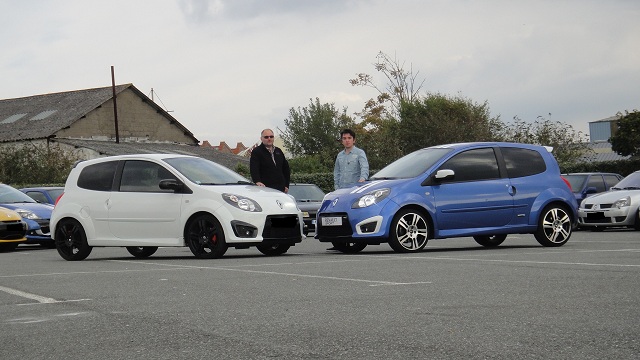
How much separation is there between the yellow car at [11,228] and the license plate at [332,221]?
27.4ft

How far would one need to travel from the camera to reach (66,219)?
16.7 metres

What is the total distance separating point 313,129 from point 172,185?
8974cm

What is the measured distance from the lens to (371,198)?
50.7 feet

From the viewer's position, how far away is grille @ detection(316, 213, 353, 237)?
15578 millimetres

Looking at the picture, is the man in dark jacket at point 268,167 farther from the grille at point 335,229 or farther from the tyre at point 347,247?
the grille at point 335,229

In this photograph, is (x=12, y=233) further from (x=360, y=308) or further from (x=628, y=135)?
(x=628, y=135)

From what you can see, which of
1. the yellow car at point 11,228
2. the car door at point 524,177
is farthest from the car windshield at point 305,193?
the car door at point 524,177

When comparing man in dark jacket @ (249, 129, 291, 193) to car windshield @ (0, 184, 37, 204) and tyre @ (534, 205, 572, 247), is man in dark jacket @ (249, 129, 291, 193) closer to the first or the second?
tyre @ (534, 205, 572, 247)

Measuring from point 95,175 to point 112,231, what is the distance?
3.55 ft

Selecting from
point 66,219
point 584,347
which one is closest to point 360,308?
point 584,347

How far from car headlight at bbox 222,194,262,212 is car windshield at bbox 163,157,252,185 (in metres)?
0.68

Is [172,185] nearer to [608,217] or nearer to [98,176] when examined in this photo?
[98,176]

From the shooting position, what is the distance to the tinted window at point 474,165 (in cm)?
1614

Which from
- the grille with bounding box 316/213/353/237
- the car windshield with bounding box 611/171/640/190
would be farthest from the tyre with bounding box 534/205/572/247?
the car windshield with bounding box 611/171/640/190
